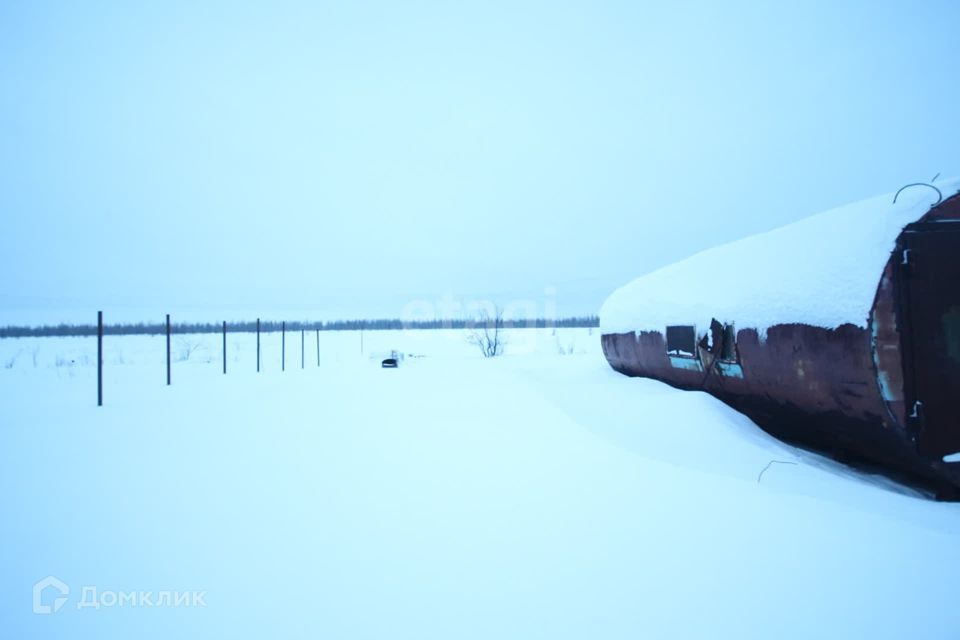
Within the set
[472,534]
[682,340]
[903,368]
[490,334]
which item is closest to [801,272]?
[903,368]

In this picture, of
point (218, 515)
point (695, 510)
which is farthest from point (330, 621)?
point (695, 510)

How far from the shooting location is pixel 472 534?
9.26ft

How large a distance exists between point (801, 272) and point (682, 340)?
231 centimetres

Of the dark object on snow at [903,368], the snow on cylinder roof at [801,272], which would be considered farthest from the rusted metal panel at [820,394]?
the snow on cylinder roof at [801,272]

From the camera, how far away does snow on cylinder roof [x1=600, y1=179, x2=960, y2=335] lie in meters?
3.78

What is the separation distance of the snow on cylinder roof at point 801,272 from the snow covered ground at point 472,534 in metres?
1.36

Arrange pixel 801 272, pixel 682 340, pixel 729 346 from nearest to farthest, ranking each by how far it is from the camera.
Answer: pixel 801 272 < pixel 729 346 < pixel 682 340

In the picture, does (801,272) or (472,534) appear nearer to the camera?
(472,534)

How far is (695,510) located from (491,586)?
1.68 metres

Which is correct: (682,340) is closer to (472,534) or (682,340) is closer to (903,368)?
(903,368)

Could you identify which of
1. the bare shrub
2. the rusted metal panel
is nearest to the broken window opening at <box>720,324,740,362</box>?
the rusted metal panel

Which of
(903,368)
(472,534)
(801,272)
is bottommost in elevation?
(472,534)

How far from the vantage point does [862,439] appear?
161 inches

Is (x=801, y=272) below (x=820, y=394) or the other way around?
the other way around
